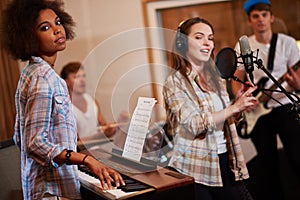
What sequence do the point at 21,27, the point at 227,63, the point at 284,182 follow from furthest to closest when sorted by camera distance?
the point at 284,182 < the point at 227,63 < the point at 21,27

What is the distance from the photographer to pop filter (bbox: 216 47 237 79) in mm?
1674

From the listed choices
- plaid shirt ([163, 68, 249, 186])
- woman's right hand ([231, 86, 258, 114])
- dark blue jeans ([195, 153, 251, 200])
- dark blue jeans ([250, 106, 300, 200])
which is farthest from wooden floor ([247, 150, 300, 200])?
woman's right hand ([231, 86, 258, 114])

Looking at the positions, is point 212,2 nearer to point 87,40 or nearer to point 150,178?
point 87,40

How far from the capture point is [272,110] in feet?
9.29

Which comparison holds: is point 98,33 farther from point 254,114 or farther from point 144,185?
point 144,185

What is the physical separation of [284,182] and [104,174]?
2122mm

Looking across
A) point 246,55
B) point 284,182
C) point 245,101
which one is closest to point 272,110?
point 284,182

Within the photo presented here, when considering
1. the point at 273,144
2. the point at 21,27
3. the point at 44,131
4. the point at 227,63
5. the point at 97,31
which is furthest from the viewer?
the point at 97,31

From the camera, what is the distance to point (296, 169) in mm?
2756

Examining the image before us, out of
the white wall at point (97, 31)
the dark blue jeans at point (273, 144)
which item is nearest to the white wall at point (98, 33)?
the white wall at point (97, 31)

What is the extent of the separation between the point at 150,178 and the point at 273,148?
1.46 m

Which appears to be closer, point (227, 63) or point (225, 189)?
point (227, 63)

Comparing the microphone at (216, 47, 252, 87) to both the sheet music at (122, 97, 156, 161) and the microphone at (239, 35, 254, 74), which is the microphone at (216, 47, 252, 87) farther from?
the sheet music at (122, 97, 156, 161)

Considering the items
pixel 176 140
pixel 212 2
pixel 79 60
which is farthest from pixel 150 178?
pixel 212 2
